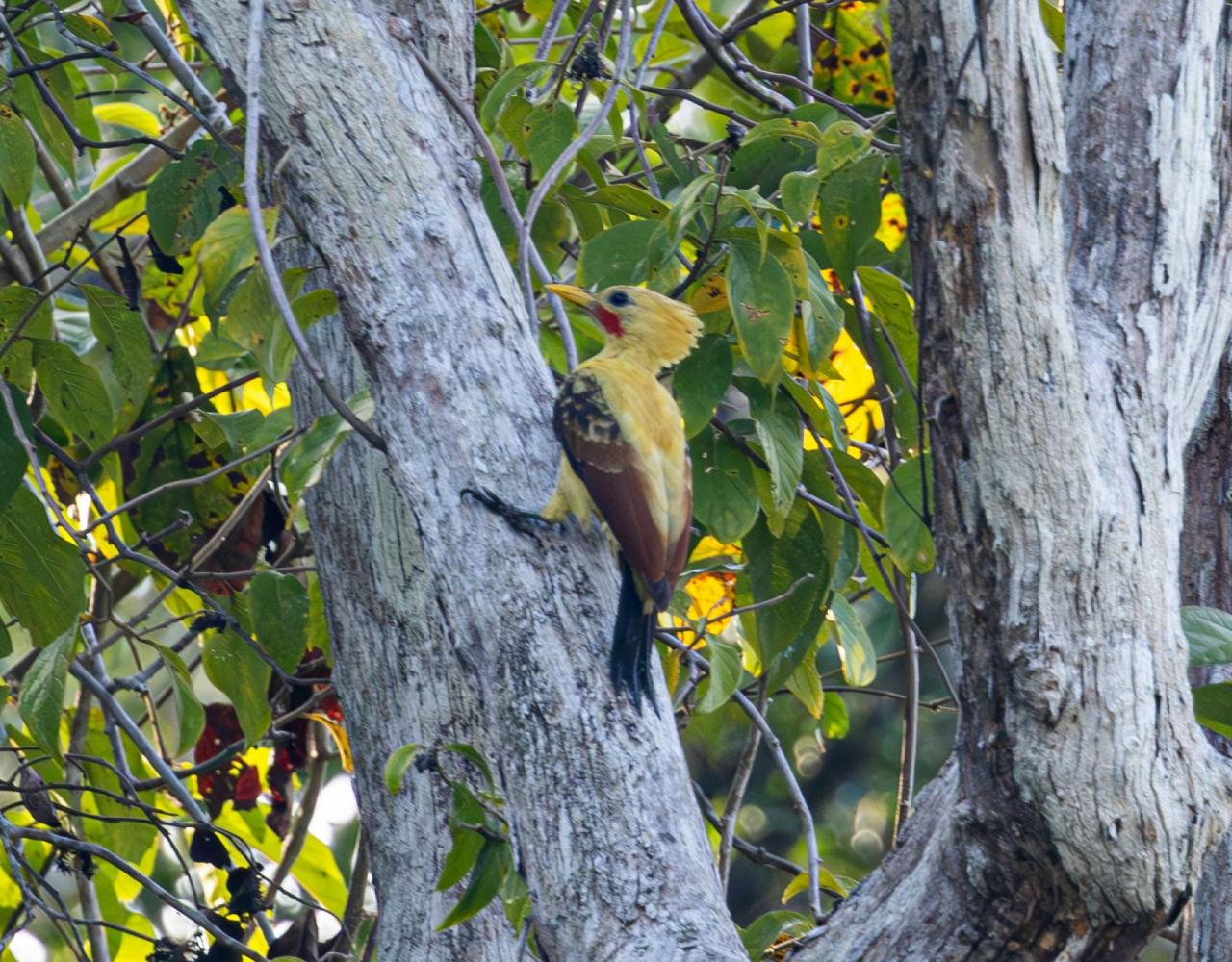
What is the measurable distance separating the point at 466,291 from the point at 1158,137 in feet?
3.77

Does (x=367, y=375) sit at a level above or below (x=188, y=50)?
below

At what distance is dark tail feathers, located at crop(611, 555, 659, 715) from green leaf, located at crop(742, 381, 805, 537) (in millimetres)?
520

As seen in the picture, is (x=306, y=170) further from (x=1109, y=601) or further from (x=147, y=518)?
(x=147, y=518)

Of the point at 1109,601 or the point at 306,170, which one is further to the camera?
the point at 306,170

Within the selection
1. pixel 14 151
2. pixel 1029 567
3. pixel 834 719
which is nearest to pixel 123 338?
pixel 14 151

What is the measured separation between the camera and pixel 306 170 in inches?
102

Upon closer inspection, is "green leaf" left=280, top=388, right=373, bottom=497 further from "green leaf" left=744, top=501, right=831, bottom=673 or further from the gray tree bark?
"green leaf" left=744, top=501, right=831, bottom=673

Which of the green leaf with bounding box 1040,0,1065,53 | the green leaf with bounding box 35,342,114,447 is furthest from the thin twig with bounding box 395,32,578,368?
the green leaf with bounding box 1040,0,1065,53

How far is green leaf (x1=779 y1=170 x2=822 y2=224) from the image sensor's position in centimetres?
278

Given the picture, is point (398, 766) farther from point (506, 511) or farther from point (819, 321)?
point (819, 321)

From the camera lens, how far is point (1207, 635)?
2.39 m

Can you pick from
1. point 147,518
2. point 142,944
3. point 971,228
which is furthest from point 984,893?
point 142,944

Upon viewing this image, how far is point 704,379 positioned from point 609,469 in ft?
1.29

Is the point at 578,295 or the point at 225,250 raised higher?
the point at 225,250
